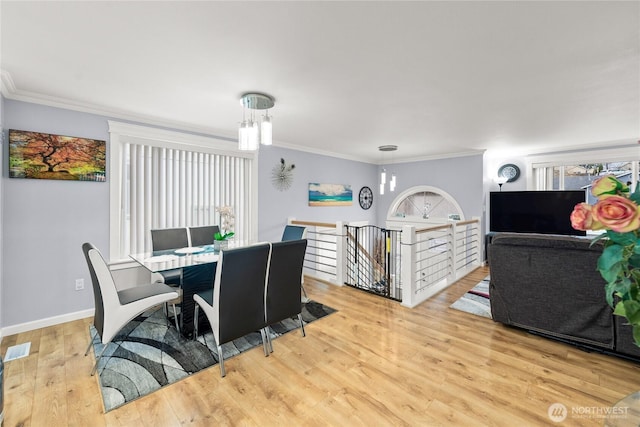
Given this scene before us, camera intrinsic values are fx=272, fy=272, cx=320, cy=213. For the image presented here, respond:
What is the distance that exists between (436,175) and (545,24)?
4541 mm

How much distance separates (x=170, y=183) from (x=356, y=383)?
10.7 feet

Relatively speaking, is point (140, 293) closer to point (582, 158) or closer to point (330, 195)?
point (330, 195)

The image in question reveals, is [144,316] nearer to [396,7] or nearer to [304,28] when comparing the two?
[304,28]

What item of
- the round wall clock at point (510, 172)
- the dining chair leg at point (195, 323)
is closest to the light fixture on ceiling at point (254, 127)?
the dining chair leg at point (195, 323)

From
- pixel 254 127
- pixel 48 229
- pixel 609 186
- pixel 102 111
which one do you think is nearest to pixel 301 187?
pixel 254 127

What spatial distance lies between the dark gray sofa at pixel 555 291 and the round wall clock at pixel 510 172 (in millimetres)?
3757

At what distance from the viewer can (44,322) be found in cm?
280

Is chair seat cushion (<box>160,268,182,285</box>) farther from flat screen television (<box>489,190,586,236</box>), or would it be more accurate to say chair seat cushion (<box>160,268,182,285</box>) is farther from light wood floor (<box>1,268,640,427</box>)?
flat screen television (<box>489,190,586,236</box>)

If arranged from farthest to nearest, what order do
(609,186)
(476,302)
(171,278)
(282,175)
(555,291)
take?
(282,175)
(476,302)
(171,278)
(555,291)
(609,186)

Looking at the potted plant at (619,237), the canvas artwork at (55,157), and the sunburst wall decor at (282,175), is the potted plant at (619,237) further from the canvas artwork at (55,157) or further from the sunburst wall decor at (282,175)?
the sunburst wall decor at (282,175)

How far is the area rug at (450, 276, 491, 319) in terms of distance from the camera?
316 cm

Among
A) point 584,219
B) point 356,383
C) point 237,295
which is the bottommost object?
point 356,383

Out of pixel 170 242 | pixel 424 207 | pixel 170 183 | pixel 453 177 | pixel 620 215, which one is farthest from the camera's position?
pixel 424 207

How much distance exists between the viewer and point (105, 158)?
10.2 ft
